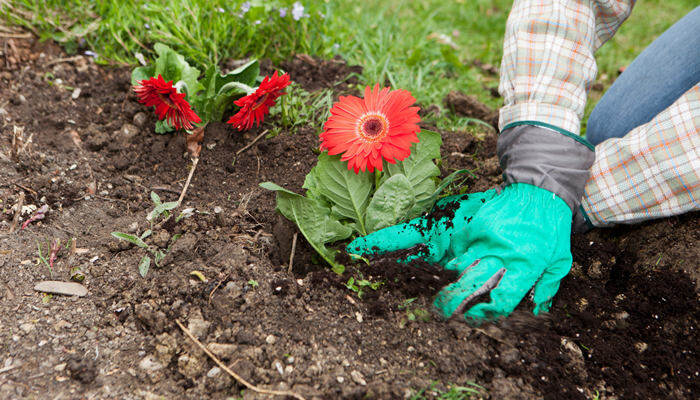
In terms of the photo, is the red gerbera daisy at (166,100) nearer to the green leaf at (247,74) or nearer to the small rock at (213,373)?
the green leaf at (247,74)

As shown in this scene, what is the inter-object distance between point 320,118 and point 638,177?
129 centimetres

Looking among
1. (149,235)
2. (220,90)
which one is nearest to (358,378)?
(149,235)

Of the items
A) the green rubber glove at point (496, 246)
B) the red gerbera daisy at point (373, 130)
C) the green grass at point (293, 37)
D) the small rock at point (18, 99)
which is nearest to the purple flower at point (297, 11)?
the green grass at point (293, 37)

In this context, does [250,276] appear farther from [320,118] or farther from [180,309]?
[320,118]

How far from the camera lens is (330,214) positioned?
1824 mm

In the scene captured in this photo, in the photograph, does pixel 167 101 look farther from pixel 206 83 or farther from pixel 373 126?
pixel 373 126

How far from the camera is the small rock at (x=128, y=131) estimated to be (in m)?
2.27

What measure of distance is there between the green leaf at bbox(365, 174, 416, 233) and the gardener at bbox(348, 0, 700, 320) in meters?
0.06

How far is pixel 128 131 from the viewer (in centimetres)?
228

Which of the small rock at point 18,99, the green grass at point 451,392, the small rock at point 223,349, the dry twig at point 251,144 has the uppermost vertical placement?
the small rock at point 18,99

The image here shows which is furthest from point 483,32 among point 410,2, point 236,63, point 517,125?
point 517,125

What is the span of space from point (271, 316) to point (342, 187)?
50cm

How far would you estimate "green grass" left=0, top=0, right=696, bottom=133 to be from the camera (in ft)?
8.56

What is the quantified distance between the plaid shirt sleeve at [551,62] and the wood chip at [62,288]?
5.02ft
